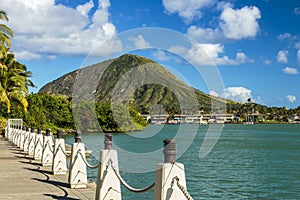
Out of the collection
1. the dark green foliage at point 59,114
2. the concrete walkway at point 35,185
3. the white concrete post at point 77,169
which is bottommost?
the concrete walkway at point 35,185

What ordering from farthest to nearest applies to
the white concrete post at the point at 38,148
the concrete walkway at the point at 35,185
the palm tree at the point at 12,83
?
1. the palm tree at the point at 12,83
2. the white concrete post at the point at 38,148
3. the concrete walkway at the point at 35,185

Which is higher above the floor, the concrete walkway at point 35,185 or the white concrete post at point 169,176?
the white concrete post at point 169,176

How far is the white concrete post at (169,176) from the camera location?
5.92m

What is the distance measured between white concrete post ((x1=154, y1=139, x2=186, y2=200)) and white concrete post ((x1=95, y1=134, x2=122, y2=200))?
2.77 meters

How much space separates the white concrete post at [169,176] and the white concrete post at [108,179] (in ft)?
9.07

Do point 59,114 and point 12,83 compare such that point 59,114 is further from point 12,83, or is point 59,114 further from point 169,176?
point 169,176

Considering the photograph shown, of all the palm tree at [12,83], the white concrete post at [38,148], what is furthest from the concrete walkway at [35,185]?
the palm tree at [12,83]

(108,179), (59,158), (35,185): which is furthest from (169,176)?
(59,158)

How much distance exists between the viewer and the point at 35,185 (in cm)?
1168

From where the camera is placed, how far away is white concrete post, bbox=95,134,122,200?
8586mm

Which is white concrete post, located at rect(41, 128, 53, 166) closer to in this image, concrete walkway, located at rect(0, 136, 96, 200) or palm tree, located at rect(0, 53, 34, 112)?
concrete walkway, located at rect(0, 136, 96, 200)

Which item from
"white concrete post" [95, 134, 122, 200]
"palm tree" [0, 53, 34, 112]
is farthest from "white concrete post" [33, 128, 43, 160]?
"palm tree" [0, 53, 34, 112]

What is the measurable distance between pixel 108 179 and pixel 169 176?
9.59 feet

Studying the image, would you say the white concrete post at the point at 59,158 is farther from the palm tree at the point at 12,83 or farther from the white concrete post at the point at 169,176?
the palm tree at the point at 12,83
